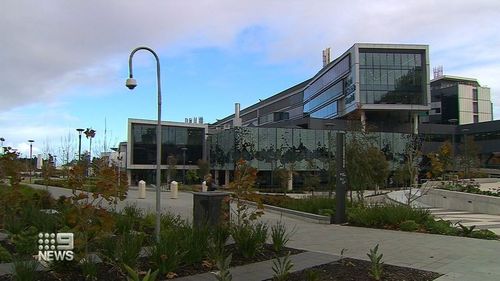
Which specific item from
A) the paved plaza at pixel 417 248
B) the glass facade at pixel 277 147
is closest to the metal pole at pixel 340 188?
the paved plaza at pixel 417 248

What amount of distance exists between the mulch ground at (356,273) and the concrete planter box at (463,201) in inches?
569

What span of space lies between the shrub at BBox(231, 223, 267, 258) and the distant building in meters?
103

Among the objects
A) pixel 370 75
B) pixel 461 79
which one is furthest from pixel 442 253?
pixel 461 79

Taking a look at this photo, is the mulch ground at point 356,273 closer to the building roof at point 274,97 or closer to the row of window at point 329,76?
the row of window at point 329,76

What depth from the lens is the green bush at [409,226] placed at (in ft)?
41.3

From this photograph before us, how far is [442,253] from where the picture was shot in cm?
920

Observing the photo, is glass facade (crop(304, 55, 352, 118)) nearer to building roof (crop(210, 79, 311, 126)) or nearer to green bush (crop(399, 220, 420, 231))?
building roof (crop(210, 79, 311, 126))

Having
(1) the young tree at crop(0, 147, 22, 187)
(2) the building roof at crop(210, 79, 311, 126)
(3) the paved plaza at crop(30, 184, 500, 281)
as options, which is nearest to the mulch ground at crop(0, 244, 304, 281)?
(3) the paved plaza at crop(30, 184, 500, 281)

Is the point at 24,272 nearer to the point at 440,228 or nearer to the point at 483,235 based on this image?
the point at 440,228

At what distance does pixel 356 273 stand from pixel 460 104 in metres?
106

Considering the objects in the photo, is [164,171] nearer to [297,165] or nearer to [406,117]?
[297,165]

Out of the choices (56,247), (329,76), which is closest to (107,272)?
(56,247)

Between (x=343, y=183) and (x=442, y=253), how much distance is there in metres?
5.66

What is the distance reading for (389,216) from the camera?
1335 cm
